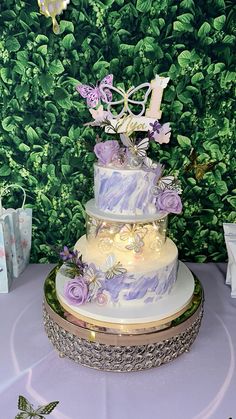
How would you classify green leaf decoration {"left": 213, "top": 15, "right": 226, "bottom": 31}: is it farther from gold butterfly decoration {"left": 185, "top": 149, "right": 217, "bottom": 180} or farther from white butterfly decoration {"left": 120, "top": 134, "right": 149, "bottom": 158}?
white butterfly decoration {"left": 120, "top": 134, "right": 149, "bottom": 158}

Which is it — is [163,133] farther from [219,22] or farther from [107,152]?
[219,22]

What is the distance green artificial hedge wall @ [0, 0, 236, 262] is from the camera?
1414mm

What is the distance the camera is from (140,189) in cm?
115

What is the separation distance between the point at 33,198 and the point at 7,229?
20 cm

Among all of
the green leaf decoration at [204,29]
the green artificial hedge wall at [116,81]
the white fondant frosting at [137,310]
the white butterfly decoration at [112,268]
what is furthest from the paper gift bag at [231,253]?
the green leaf decoration at [204,29]

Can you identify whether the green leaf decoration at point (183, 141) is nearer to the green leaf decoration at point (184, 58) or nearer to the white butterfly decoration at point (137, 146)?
the green leaf decoration at point (184, 58)

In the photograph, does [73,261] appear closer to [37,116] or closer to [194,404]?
[194,404]

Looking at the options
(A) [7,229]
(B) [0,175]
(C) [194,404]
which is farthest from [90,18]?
(C) [194,404]

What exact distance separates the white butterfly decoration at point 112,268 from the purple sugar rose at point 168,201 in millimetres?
181

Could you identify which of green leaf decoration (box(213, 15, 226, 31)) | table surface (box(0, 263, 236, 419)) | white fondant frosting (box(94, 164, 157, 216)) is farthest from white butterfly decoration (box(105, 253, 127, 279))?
green leaf decoration (box(213, 15, 226, 31))

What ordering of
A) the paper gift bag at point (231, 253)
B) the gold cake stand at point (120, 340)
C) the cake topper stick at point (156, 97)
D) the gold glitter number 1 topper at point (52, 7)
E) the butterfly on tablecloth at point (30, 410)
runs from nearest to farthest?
the butterfly on tablecloth at point (30, 410), the gold cake stand at point (120, 340), the cake topper stick at point (156, 97), the gold glitter number 1 topper at point (52, 7), the paper gift bag at point (231, 253)

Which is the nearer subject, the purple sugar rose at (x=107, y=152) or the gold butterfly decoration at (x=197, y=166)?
the purple sugar rose at (x=107, y=152)

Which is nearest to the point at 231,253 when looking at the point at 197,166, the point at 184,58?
the point at 197,166

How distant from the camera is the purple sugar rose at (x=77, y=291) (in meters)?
1.16
